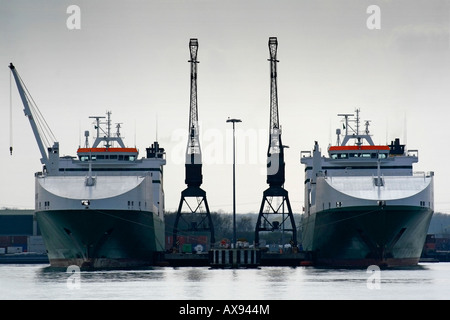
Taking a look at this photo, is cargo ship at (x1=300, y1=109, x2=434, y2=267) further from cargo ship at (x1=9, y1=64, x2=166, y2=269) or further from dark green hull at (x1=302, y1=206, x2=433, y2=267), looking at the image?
cargo ship at (x1=9, y1=64, x2=166, y2=269)

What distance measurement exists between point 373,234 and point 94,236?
2596cm

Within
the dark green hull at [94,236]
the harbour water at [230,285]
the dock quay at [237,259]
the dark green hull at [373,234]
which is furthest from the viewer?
the dock quay at [237,259]

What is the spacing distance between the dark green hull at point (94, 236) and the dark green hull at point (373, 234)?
18.4 m

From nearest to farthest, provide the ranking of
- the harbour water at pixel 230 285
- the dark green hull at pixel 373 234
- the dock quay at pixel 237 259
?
the harbour water at pixel 230 285 → the dark green hull at pixel 373 234 → the dock quay at pixel 237 259

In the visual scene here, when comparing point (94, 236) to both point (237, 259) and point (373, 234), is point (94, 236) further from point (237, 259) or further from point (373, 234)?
point (373, 234)

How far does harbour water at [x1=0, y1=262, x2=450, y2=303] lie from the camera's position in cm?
8238

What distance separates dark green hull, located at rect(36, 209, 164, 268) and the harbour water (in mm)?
2492

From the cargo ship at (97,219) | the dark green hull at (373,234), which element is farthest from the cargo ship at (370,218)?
the cargo ship at (97,219)

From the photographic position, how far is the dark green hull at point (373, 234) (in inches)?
A: 4616

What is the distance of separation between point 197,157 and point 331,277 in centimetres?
4227

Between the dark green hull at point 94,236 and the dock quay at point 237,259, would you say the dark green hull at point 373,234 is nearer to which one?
the dock quay at point 237,259
